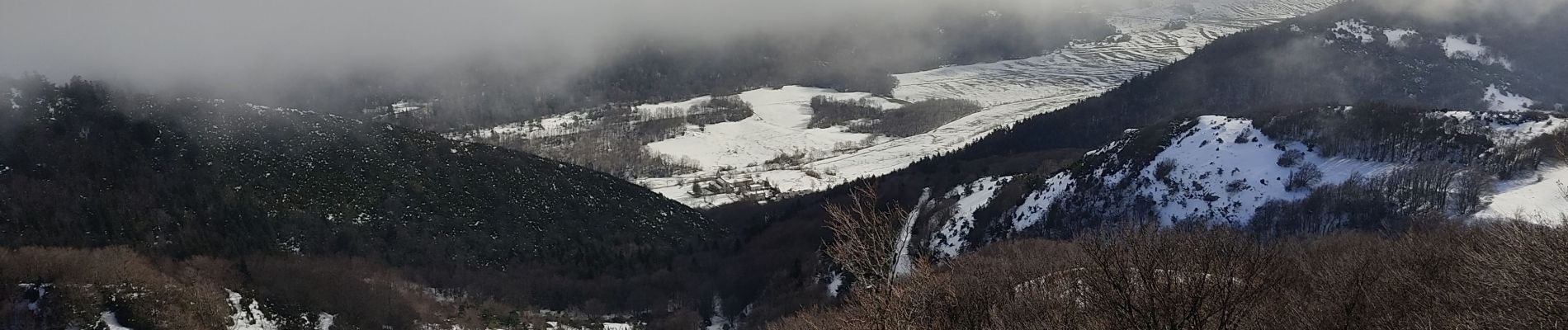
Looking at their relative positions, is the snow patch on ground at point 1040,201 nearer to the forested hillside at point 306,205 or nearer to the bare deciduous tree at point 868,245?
the forested hillside at point 306,205

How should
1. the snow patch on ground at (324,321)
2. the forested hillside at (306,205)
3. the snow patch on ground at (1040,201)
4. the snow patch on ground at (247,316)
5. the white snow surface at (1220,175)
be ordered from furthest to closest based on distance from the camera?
the snow patch on ground at (1040,201) → the white snow surface at (1220,175) → the forested hillside at (306,205) → the snow patch on ground at (324,321) → the snow patch on ground at (247,316)

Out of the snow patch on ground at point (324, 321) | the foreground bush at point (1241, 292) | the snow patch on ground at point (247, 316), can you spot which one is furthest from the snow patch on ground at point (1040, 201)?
the snow patch on ground at point (247, 316)

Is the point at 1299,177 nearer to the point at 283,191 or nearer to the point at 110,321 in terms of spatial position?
the point at 110,321

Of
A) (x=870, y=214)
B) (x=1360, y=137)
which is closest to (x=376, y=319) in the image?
(x=870, y=214)

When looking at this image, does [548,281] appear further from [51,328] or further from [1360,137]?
[1360,137]

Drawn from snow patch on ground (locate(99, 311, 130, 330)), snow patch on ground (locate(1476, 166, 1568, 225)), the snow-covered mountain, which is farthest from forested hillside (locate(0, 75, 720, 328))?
snow patch on ground (locate(1476, 166, 1568, 225))

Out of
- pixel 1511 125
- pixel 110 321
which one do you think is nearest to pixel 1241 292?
pixel 110 321
